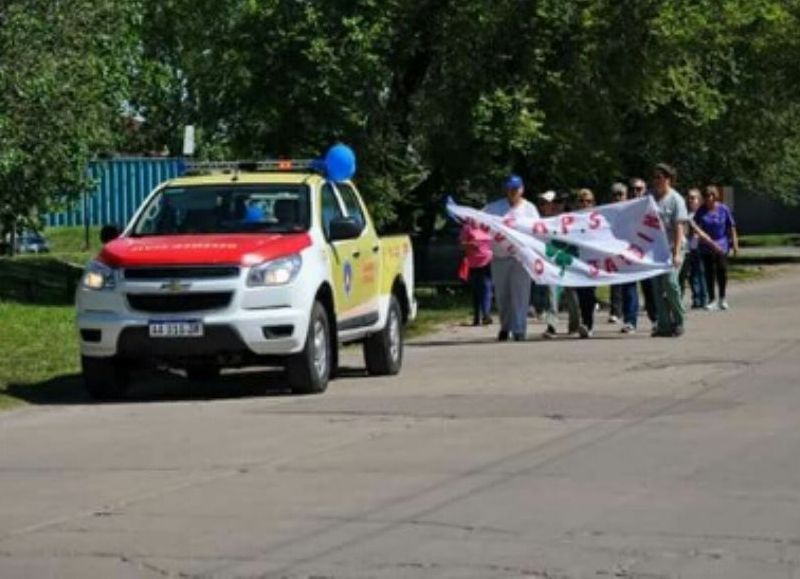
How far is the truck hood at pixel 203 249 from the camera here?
13609 millimetres

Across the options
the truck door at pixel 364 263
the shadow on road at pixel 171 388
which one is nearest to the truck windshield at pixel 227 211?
the truck door at pixel 364 263

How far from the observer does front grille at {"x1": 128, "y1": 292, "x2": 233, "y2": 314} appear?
13.6 meters

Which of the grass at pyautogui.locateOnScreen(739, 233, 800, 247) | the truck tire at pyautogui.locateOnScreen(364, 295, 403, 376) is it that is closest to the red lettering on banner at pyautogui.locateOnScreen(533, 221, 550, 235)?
the truck tire at pyautogui.locateOnScreen(364, 295, 403, 376)

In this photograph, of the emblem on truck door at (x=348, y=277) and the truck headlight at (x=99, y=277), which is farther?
the emblem on truck door at (x=348, y=277)

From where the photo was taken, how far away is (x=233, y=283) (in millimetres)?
13562

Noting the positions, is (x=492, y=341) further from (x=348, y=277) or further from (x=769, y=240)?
(x=769, y=240)

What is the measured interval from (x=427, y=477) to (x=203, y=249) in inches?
189

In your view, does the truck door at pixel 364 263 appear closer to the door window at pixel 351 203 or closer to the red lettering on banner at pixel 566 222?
the door window at pixel 351 203

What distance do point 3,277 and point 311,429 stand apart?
18.8 metres

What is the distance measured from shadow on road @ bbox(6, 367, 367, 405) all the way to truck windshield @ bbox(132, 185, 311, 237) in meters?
1.54

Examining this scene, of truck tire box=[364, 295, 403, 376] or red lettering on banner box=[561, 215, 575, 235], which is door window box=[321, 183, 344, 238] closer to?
truck tire box=[364, 295, 403, 376]

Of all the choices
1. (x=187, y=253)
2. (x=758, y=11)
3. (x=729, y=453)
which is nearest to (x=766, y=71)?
(x=758, y=11)

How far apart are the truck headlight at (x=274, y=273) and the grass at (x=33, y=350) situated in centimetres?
253

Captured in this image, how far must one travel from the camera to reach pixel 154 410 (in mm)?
13750
